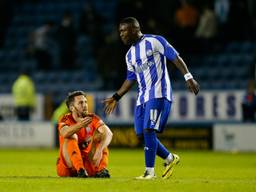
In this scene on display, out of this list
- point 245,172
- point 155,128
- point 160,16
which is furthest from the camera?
point 160,16

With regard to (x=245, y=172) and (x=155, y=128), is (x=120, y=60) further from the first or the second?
(x=155, y=128)

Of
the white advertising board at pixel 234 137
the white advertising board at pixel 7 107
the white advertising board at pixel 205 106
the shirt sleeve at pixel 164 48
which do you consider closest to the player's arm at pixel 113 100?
the shirt sleeve at pixel 164 48

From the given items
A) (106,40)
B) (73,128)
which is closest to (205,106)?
(106,40)

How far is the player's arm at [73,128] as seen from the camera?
9859 mm

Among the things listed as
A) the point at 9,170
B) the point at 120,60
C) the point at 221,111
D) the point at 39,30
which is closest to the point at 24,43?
the point at 39,30

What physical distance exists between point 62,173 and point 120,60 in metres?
11.1

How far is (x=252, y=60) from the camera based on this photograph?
20359 mm

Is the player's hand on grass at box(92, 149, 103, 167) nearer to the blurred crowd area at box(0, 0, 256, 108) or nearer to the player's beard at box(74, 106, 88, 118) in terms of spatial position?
the player's beard at box(74, 106, 88, 118)

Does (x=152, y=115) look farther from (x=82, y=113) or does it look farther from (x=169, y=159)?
(x=82, y=113)

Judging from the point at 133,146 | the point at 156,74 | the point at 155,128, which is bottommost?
the point at 133,146

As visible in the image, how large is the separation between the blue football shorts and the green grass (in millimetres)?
637

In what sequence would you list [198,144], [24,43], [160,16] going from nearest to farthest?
[198,144] < [160,16] < [24,43]

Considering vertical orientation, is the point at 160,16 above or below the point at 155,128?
above

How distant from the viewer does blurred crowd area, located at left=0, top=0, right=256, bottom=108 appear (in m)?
21.0
